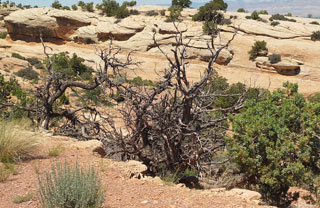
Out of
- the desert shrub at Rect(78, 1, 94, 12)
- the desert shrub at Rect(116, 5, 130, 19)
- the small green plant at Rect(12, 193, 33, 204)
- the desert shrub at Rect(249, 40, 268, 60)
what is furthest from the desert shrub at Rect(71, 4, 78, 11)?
the small green plant at Rect(12, 193, 33, 204)

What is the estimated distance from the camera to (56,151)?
20.7 ft

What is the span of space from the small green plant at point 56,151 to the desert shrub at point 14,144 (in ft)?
1.06

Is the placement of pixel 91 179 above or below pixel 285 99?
below

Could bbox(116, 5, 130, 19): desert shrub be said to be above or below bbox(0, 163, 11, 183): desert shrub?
above

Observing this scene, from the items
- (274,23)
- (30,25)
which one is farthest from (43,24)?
(274,23)

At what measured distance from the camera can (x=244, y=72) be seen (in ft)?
90.7

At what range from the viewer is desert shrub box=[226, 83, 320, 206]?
5.87m

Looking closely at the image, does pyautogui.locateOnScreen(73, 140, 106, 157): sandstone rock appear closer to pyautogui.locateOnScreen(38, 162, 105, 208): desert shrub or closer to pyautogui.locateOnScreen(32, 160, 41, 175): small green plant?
pyautogui.locateOnScreen(32, 160, 41, 175): small green plant

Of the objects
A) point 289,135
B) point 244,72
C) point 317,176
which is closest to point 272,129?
point 289,135

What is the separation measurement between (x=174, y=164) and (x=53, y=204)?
3637mm

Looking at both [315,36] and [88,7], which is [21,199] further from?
[88,7]

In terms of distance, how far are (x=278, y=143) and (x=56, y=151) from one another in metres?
4.05

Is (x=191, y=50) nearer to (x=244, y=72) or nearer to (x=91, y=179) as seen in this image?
(x=244, y=72)

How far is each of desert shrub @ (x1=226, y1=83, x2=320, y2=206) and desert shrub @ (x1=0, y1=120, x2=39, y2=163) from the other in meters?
3.74
